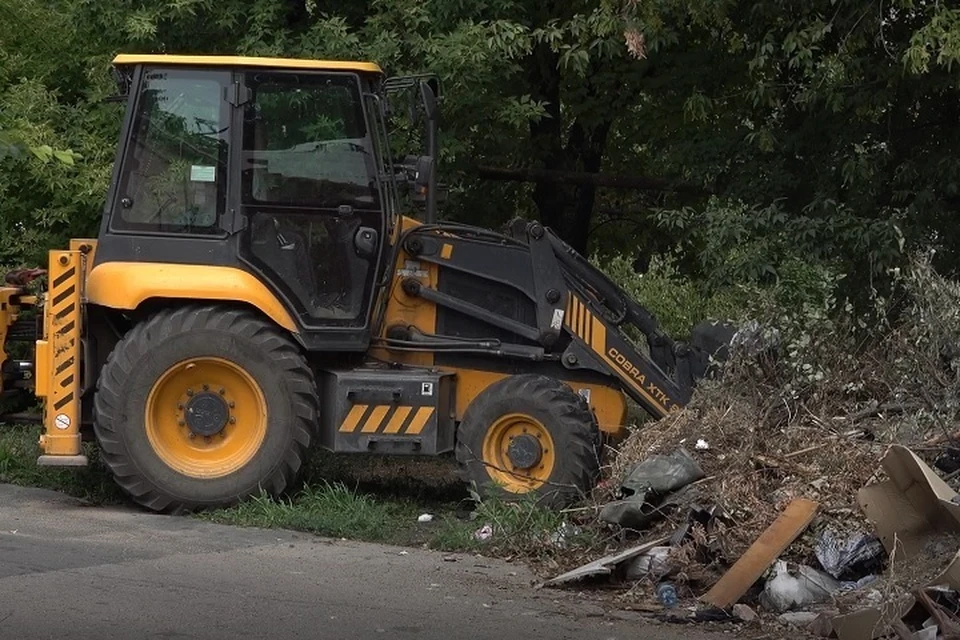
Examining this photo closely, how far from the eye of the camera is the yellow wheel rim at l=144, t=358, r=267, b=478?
10.4 meters

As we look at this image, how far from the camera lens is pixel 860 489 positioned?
8297mm

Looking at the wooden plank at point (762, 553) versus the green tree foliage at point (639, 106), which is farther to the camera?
the green tree foliage at point (639, 106)

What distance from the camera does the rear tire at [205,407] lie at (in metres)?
10.3

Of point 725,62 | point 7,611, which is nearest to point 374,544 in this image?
point 7,611

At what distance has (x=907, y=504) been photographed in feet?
26.0

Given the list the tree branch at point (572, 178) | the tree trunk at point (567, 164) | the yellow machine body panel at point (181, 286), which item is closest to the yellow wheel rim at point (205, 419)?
the yellow machine body panel at point (181, 286)

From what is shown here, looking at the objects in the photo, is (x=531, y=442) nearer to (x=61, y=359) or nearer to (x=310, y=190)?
(x=310, y=190)

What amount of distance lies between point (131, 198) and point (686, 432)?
3.94 m

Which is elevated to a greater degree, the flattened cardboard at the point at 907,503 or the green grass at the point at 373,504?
the flattened cardboard at the point at 907,503

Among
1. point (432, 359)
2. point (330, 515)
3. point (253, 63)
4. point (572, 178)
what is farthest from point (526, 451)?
point (572, 178)

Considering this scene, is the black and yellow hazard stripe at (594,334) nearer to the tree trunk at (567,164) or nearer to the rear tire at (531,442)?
the rear tire at (531,442)

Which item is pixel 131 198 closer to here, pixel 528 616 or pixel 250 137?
pixel 250 137

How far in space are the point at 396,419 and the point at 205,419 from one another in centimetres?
125

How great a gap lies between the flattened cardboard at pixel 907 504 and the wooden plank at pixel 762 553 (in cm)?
38
